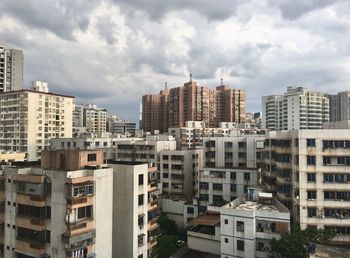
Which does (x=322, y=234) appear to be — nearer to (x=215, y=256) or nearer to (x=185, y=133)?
(x=215, y=256)

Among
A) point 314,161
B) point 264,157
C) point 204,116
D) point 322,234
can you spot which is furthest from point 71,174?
point 204,116

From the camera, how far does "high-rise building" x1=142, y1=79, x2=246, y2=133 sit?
138 meters

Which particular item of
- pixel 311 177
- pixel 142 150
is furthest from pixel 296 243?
pixel 142 150

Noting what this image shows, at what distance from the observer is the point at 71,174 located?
30.2 metres

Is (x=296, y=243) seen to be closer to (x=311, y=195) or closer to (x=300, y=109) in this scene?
(x=311, y=195)

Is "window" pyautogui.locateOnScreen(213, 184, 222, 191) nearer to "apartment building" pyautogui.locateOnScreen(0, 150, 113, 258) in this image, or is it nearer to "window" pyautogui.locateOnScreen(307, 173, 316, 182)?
"window" pyautogui.locateOnScreen(307, 173, 316, 182)

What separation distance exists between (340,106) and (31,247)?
556 ft

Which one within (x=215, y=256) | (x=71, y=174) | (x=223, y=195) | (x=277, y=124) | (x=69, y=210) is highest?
(x=277, y=124)

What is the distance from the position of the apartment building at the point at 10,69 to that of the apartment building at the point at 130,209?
347 ft

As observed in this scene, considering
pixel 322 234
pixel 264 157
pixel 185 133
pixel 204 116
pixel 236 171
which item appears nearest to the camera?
pixel 322 234

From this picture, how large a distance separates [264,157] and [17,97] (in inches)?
3025

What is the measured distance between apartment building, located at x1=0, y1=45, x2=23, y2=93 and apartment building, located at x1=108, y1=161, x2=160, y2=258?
10580 cm

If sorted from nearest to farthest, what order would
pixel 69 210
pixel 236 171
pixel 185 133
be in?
pixel 69 210 < pixel 236 171 < pixel 185 133

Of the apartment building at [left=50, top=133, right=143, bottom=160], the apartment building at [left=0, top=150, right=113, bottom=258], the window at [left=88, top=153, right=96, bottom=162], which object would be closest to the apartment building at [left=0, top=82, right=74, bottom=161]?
the apartment building at [left=50, top=133, right=143, bottom=160]
